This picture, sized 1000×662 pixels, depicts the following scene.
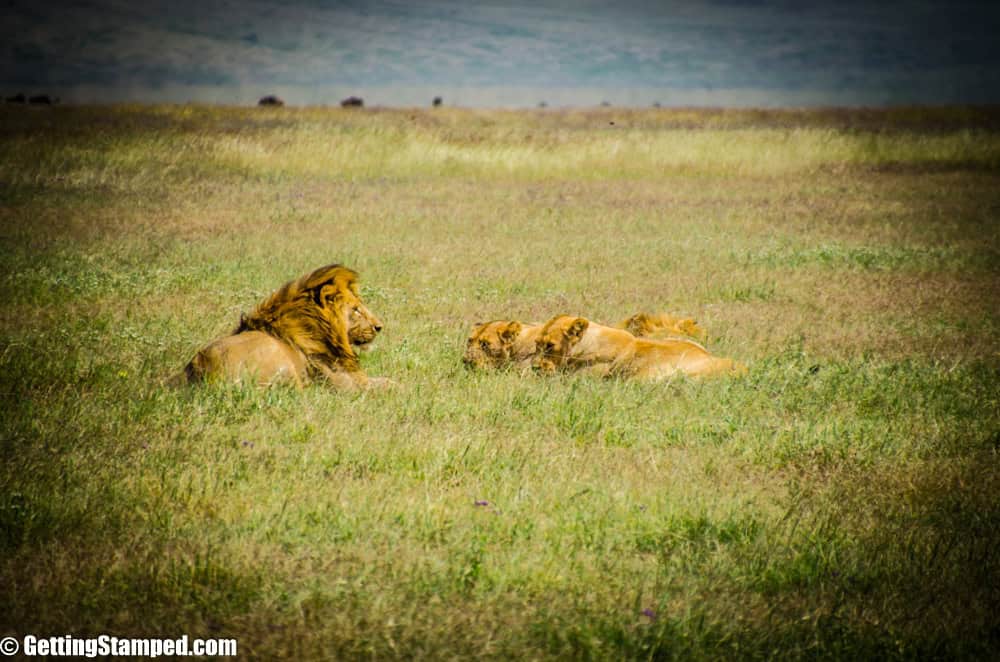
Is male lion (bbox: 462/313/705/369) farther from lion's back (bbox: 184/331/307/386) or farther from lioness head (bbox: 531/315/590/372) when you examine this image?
lion's back (bbox: 184/331/307/386)

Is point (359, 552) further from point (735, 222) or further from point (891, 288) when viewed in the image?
point (735, 222)

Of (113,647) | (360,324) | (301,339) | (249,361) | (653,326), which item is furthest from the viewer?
(653,326)

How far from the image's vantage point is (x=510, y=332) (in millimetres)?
8172

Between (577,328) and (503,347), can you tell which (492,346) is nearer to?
(503,347)

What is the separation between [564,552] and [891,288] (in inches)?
391

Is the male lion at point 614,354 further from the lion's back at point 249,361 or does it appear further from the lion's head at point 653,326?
the lion's back at point 249,361

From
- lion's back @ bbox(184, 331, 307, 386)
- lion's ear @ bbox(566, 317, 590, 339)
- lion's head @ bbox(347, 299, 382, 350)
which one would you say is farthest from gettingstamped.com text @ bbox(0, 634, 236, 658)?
lion's ear @ bbox(566, 317, 590, 339)

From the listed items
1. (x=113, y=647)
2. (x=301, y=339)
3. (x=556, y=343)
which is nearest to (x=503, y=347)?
(x=556, y=343)

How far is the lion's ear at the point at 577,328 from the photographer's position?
7.74 metres

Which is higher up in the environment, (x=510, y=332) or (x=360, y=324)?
(x=360, y=324)

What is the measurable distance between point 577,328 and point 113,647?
16.1 feet

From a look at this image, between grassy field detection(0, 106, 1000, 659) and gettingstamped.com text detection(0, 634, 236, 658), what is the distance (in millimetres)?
83

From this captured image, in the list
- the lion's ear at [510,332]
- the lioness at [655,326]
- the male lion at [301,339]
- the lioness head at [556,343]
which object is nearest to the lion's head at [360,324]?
the male lion at [301,339]

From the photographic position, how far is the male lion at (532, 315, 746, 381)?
303 inches
